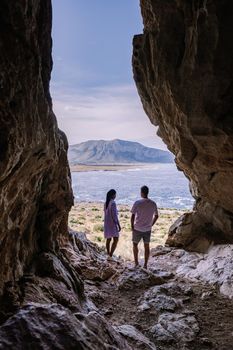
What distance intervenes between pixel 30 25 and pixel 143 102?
6994mm

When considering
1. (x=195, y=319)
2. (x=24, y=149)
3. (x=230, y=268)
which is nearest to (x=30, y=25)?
(x=24, y=149)

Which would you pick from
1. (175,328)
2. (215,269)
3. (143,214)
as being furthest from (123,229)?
(175,328)

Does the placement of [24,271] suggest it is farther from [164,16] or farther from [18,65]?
[164,16]

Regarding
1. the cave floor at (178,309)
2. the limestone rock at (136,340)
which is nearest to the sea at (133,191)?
the cave floor at (178,309)

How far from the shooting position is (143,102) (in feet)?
38.2

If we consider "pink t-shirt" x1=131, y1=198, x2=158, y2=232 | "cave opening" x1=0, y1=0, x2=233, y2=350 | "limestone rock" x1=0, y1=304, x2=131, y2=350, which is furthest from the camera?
"pink t-shirt" x1=131, y1=198, x2=158, y2=232

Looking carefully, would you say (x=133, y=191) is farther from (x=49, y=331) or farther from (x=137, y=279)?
(x=49, y=331)

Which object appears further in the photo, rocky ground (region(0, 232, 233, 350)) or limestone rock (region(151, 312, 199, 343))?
limestone rock (region(151, 312, 199, 343))

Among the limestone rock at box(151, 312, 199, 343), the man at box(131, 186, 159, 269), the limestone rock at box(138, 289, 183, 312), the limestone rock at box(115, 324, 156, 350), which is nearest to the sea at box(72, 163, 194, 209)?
the man at box(131, 186, 159, 269)

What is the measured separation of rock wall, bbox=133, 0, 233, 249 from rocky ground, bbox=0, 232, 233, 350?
10.9 feet

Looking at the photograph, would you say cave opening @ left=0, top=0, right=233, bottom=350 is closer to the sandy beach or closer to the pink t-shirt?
the pink t-shirt

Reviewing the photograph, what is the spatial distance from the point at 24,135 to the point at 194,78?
5.04m

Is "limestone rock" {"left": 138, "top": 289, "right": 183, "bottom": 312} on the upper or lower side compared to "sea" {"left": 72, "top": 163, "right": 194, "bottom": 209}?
upper

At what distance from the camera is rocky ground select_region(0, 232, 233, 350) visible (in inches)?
142
